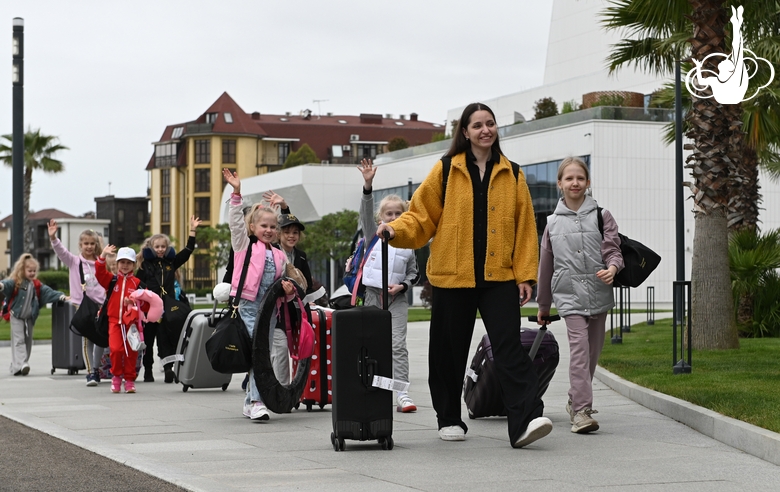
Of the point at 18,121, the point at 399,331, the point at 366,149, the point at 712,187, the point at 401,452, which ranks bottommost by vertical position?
the point at 401,452

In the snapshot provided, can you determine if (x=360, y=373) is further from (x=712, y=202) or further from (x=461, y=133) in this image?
(x=712, y=202)

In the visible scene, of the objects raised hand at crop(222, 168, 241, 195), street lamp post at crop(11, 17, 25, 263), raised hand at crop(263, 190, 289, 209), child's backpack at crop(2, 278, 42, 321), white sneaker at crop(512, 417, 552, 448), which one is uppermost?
street lamp post at crop(11, 17, 25, 263)

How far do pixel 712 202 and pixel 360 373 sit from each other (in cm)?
925

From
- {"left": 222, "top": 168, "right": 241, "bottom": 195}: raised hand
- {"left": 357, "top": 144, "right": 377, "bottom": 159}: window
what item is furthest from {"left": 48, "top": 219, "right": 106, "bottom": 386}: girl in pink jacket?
{"left": 357, "top": 144, "right": 377, "bottom": 159}: window

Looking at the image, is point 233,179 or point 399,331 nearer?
point 233,179

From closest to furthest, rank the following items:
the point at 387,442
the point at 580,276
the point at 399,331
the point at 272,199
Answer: the point at 387,442 < the point at 580,276 < the point at 399,331 < the point at 272,199

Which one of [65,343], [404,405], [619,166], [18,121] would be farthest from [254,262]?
[619,166]

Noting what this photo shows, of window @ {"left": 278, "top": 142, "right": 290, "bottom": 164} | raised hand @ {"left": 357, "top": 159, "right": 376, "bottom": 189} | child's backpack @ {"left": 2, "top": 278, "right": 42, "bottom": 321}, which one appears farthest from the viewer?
window @ {"left": 278, "top": 142, "right": 290, "bottom": 164}

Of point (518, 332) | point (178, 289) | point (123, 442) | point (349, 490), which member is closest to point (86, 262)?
point (178, 289)

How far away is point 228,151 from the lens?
111438 mm

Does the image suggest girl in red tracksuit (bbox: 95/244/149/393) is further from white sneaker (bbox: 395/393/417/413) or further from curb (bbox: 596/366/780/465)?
curb (bbox: 596/366/780/465)

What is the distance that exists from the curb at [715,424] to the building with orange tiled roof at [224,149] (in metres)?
98.7

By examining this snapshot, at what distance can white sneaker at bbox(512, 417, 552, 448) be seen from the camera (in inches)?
283

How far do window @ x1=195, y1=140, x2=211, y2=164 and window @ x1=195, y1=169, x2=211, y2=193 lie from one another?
0.93 meters
